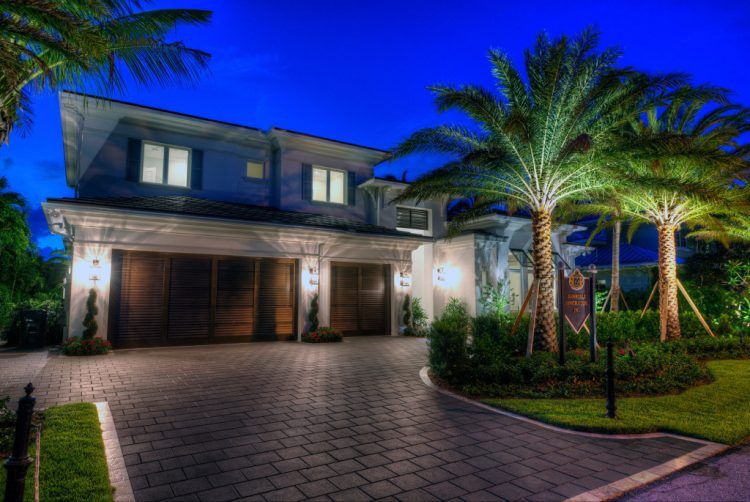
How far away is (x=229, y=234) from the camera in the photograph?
1481 cm

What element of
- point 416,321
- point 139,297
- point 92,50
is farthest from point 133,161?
point 416,321

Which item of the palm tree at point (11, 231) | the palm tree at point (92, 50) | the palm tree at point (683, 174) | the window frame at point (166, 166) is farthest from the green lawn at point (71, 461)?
the palm tree at point (11, 231)

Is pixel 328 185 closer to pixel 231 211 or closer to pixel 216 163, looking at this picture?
pixel 216 163

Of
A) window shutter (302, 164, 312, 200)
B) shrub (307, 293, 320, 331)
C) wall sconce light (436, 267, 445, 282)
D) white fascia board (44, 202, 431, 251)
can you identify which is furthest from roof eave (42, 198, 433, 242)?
wall sconce light (436, 267, 445, 282)

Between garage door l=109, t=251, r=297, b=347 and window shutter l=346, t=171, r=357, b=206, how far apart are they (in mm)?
4426

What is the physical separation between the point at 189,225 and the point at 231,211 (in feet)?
5.13

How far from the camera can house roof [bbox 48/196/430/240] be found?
1302 centimetres

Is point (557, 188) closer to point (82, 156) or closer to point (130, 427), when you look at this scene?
point (130, 427)

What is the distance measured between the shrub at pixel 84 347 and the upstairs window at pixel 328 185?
940 centimetres

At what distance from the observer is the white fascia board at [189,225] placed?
12284 mm

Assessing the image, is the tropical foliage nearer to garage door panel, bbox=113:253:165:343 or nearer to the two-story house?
the two-story house

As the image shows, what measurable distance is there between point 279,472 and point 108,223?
11.4 meters

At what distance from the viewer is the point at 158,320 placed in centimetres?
1382

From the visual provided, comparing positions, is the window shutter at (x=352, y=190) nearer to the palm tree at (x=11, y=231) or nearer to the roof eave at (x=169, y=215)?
the roof eave at (x=169, y=215)
